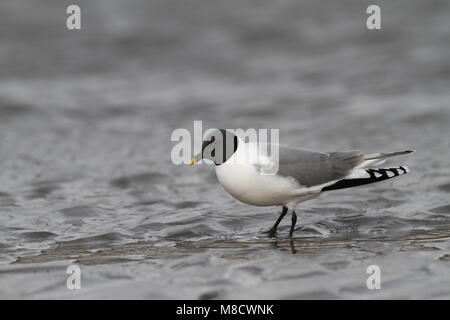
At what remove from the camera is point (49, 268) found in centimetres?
519

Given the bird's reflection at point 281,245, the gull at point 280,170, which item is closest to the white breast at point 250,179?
the gull at point 280,170

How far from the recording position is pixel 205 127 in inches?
435

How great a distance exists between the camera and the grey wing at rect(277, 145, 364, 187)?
5.85 m

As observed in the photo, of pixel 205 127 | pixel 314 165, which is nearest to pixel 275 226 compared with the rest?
pixel 314 165

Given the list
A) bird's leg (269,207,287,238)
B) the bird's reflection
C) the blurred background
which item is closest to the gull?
bird's leg (269,207,287,238)

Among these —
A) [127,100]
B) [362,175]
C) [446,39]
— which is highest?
[446,39]

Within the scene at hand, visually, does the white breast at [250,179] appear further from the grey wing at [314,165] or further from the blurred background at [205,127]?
the blurred background at [205,127]

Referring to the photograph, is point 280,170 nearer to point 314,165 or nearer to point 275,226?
point 314,165

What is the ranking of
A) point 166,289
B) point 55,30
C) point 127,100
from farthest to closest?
point 55,30 → point 127,100 → point 166,289

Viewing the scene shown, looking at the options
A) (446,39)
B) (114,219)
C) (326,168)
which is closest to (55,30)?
(446,39)

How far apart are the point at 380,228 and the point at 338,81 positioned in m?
7.08

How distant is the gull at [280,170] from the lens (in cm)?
567
